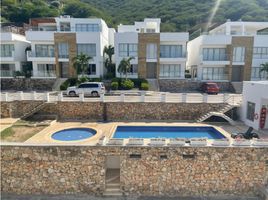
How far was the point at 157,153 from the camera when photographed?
13.6 metres

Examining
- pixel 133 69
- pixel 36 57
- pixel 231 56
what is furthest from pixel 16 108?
pixel 231 56

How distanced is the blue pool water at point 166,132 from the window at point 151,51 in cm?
1645

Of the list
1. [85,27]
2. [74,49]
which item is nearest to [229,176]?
[74,49]

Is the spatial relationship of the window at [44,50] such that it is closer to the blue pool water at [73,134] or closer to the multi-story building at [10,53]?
the multi-story building at [10,53]

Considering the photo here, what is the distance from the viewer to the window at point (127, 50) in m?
32.2

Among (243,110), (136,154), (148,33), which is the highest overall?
(148,33)

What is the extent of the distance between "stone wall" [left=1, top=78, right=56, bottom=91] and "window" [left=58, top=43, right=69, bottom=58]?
15.3ft

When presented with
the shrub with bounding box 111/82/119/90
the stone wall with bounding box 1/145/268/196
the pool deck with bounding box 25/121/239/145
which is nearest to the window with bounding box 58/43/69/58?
the shrub with bounding box 111/82/119/90

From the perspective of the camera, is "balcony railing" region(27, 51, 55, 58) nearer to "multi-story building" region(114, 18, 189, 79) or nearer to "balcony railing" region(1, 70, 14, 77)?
"balcony railing" region(1, 70, 14, 77)

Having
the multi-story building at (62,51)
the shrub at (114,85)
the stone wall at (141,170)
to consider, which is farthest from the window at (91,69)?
the stone wall at (141,170)

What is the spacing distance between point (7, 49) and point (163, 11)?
53.9m

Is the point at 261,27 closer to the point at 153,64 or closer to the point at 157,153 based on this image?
the point at 153,64

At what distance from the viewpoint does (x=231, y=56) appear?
3294cm

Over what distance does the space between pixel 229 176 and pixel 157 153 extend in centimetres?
496
